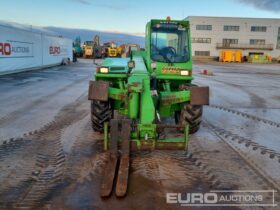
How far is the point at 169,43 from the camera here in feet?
23.5

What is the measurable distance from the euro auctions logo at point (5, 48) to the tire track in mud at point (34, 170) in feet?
39.3

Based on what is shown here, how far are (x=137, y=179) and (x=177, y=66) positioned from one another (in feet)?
9.94

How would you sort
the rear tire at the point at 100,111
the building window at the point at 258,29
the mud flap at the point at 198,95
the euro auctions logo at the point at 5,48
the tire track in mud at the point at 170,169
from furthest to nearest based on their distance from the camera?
the building window at the point at 258,29
the euro auctions logo at the point at 5,48
the rear tire at the point at 100,111
the mud flap at the point at 198,95
the tire track in mud at the point at 170,169

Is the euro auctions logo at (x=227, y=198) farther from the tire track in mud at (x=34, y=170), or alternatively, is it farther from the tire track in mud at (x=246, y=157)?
the tire track in mud at (x=34, y=170)

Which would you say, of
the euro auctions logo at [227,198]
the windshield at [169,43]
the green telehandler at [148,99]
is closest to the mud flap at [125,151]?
the green telehandler at [148,99]

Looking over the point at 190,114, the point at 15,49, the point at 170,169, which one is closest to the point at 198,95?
the point at 190,114

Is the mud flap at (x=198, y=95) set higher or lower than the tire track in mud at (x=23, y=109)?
higher

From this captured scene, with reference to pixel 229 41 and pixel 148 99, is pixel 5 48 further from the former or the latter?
pixel 229 41

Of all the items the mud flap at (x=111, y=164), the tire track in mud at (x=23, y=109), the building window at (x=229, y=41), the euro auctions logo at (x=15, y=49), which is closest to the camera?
the mud flap at (x=111, y=164)

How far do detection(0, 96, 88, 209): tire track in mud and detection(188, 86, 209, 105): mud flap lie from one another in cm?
273

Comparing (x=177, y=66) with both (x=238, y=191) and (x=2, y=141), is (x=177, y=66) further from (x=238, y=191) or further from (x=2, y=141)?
(x=2, y=141)

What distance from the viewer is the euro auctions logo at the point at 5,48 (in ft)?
56.4

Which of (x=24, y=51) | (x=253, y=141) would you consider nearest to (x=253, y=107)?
(x=253, y=141)

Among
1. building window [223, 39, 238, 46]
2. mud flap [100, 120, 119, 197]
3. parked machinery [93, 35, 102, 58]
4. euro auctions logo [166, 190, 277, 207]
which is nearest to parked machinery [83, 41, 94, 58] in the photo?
parked machinery [93, 35, 102, 58]
